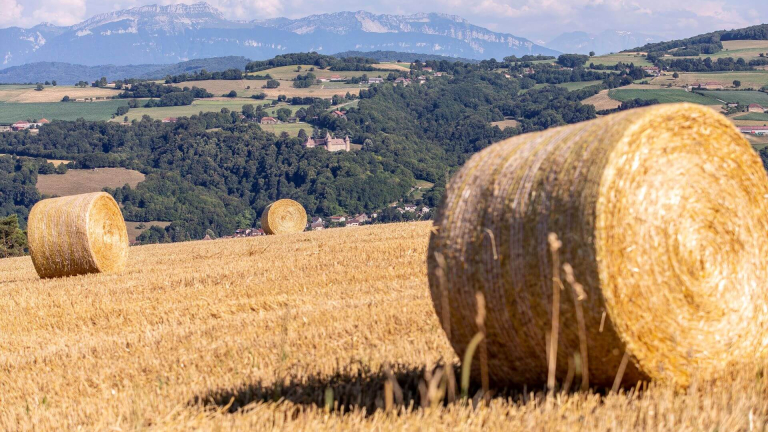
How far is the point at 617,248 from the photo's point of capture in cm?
490

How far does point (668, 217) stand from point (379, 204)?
7158 cm

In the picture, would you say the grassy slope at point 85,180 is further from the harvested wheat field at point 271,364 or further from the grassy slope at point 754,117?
the harvested wheat field at point 271,364

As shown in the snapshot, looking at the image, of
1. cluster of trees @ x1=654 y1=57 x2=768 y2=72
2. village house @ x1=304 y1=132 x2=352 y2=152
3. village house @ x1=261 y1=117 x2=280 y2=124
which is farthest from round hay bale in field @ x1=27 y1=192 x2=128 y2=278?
cluster of trees @ x1=654 y1=57 x2=768 y2=72

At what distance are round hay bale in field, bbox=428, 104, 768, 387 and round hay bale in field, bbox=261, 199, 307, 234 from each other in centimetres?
2785

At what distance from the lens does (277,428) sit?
4.90 meters

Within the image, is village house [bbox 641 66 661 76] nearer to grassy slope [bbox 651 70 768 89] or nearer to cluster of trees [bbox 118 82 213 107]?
grassy slope [bbox 651 70 768 89]

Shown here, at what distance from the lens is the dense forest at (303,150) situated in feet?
260

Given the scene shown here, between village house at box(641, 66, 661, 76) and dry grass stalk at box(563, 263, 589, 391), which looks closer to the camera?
dry grass stalk at box(563, 263, 589, 391)

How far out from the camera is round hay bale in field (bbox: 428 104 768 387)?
16.0 feet

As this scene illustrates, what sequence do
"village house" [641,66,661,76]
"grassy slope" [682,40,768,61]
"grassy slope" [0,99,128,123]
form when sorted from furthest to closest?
"grassy slope" [682,40,768,61] < "grassy slope" [0,99,128,123] < "village house" [641,66,661,76]

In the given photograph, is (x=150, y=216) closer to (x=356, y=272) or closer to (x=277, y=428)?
(x=356, y=272)

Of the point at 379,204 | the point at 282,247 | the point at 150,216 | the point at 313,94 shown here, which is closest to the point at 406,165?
the point at 379,204

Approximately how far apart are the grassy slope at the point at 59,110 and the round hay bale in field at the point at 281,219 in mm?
102381

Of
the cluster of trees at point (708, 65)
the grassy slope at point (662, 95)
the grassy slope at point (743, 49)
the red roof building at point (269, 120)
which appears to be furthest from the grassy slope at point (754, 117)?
the red roof building at point (269, 120)
